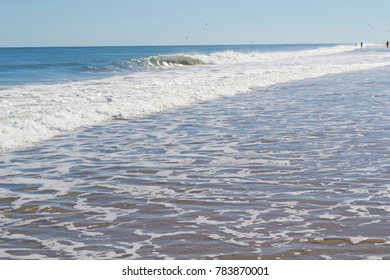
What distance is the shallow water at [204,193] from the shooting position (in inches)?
192

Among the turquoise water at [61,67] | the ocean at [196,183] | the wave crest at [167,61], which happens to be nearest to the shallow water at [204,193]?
the ocean at [196,183]

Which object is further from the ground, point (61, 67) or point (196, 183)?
Result: point (61, 67)

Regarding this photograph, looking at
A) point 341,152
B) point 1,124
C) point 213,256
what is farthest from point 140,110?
point 213,256

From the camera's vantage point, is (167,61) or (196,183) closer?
(196,183)

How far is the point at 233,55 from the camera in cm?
5525

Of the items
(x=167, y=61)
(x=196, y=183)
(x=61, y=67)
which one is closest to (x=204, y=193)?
(x=196, y=183)

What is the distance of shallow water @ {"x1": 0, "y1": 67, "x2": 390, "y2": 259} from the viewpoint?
488 centimetres

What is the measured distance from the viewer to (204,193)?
648cm

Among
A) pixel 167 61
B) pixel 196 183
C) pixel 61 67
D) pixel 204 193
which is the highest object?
pixel 167 61

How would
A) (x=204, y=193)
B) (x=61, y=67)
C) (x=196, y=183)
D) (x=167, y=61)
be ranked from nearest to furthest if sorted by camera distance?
(x=204, y=193)
(x=196, y=183)
(x=61, y=67)
(x=167, y=61)

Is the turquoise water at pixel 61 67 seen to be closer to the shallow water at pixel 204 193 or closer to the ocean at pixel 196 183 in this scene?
the ocean at pixel 196 183

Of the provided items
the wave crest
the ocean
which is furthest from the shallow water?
the wave crest

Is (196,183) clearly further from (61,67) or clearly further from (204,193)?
(61,67)

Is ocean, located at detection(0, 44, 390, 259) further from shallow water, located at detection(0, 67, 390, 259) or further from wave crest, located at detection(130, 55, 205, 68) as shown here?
wave crest, located at detection(130, 55, 205, 68)
